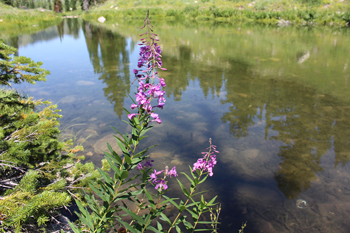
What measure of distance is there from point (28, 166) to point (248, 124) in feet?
13.3

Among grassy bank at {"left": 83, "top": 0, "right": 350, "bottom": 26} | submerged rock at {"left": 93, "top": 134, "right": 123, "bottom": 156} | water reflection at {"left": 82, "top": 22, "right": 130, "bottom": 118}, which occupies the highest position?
grassy bank at {"left": 83, "top": 0, "right": 350, "bottom": 26}

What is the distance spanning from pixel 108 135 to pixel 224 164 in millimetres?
2273

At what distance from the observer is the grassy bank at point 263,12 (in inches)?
978

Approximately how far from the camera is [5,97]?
2389mm

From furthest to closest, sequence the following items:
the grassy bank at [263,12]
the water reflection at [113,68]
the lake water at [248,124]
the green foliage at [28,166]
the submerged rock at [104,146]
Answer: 1. the grassy bank at [263,12]
2. the water reflection at [113,68]
3. the submerged rock at [104,146]
4. the lake water at [248,124]
5. the green foliage at [28,166]

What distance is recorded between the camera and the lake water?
298 cm

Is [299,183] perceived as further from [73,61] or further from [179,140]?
[73,61]

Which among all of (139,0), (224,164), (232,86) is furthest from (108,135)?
(139,0)

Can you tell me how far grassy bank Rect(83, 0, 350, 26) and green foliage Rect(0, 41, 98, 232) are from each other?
28.4 m

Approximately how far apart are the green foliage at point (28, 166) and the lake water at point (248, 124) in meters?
1.27

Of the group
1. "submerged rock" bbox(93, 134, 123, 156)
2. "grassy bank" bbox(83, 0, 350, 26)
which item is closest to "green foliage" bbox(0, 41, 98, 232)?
"submerged rock" bbox(93, 134, 123, 156)

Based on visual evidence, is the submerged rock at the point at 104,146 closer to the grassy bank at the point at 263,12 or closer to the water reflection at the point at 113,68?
the water reflection at the point at 113,68

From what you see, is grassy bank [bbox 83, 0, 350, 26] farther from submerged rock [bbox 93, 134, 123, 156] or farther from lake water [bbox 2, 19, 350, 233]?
submerged rock [bbox 93, 134, 123, 156]

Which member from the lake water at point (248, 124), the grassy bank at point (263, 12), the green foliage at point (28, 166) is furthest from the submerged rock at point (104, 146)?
the grassy bank at point (263, 12)
